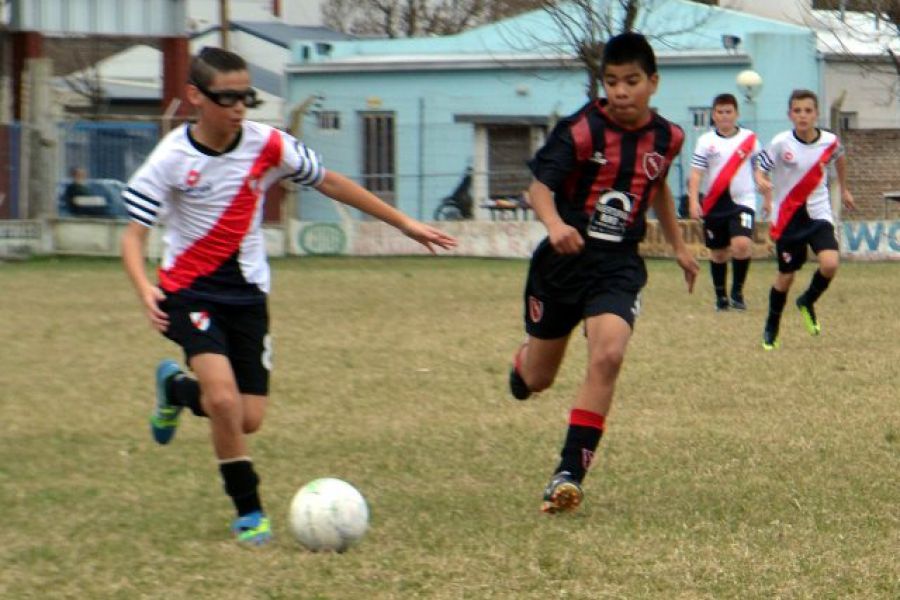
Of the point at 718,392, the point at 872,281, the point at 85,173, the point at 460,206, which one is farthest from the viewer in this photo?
the point at 460,206

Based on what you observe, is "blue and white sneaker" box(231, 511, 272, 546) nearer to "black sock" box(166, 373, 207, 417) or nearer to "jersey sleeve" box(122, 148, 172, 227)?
"black sock" box(166, 373, 207, 417)

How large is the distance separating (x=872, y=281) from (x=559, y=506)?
1527cm

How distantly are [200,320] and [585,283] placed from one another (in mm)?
1621

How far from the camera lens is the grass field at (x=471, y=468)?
5.78 meters

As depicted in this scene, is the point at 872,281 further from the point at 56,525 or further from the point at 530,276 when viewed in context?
the point at 56,525

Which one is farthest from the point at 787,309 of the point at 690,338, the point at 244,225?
the point at 244,225

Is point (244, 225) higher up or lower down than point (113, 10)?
lower down

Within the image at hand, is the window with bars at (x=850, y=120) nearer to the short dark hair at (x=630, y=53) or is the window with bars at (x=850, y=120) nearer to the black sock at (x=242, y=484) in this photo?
the short dark hair at (x=630, y=53)

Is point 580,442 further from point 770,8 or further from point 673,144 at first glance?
point 770,8

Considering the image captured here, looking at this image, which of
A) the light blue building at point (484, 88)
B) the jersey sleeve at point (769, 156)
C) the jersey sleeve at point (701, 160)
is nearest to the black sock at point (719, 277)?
the jersey sleeve at point (701, 160)

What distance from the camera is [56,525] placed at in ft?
22.4

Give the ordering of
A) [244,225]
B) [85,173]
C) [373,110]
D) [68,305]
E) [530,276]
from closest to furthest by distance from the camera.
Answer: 1. [244,225]
2. [530,276]
3. [68,305]
4. [85,173]
5. [373,110]

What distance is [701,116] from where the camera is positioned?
3394cm

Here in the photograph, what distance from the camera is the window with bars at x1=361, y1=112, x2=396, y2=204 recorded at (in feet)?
109
